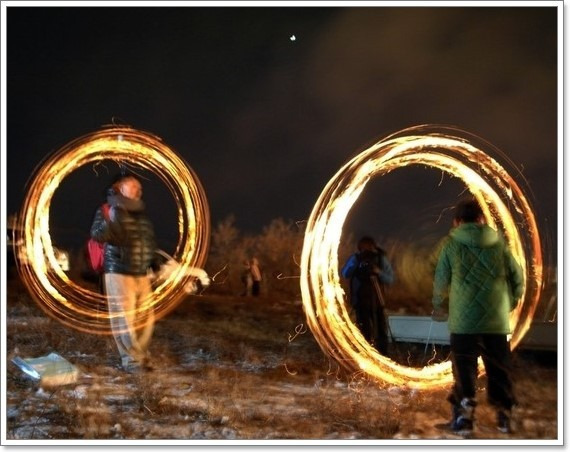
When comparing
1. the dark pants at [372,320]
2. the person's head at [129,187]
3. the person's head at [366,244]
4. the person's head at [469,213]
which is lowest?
the dark pants at [372,320]

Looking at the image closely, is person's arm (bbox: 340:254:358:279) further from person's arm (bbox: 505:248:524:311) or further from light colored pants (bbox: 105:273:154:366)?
light colored pants (bbox: 105:273:154:366)

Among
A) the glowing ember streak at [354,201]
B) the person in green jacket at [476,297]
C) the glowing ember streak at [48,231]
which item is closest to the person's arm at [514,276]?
the person in green jacket at [476,297]

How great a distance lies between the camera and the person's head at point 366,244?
603cm

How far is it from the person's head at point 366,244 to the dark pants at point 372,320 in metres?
0.34

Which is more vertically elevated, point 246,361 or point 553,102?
point 553,102

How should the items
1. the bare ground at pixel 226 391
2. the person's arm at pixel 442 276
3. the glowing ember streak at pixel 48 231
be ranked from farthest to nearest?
the glowing ember streak at pixel 48 231
the bare ground at pixel 226 391
the person's arm at pixel 442 276

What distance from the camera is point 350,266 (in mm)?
6035

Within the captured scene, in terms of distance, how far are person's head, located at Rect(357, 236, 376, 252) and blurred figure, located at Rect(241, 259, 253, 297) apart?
865 mm

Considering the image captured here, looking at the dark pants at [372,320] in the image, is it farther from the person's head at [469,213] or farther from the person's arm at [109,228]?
the person's arm at [109,228]

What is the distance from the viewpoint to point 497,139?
583 cm

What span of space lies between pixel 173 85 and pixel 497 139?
96.5 inches

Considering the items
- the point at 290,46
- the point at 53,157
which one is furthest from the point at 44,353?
the point at 290,46

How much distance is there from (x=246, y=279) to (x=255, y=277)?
7cm
